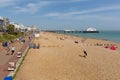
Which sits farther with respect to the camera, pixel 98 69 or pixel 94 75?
pixel 98 69

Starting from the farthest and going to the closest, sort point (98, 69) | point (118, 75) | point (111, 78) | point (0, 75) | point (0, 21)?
point (0, 21) → point (98, 69) → point (118, 75) → point (111, 78) → point (0, 75)

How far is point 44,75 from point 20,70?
2096mm

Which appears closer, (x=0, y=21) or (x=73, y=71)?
(x=73, y=71)

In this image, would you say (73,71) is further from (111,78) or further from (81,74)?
(111,78)

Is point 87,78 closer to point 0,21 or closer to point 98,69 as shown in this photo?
point 98,69

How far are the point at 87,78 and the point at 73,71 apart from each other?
2507 mm

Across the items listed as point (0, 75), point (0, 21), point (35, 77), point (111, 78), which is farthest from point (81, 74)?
point (0, 21)

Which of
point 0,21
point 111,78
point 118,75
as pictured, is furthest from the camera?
point 0,21

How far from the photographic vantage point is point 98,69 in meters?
20.6

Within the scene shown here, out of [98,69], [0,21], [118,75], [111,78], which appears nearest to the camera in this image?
[111,78]

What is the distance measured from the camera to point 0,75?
15.9 m

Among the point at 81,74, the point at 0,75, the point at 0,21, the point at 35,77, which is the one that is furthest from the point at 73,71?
the point at 0,21

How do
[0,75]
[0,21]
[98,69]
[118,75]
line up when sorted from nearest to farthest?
1. [0,75]
2. [118,75]
3. [98,69]
4. [0,21]

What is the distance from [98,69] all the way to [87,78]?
3.88 m
